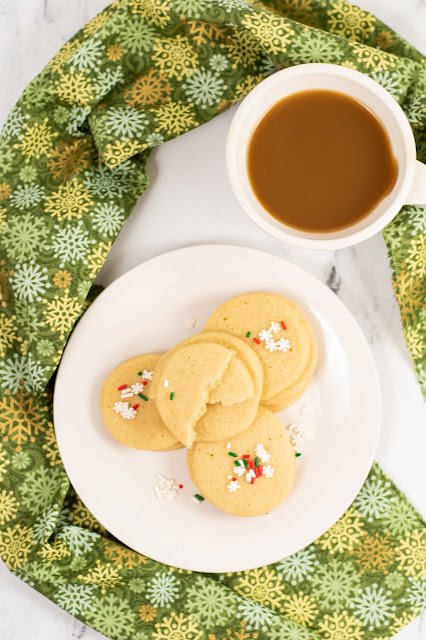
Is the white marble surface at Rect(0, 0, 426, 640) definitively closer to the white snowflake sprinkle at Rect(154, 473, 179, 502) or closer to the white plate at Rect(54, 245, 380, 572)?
the white plate at Rect(54, 245, 380, 572)

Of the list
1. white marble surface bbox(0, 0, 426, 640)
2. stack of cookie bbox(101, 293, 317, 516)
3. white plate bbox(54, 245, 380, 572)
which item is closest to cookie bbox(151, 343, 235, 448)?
stack of cookie bbox(101, 293, 317, 516)

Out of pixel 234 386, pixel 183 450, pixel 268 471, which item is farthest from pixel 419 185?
pixel 183 450

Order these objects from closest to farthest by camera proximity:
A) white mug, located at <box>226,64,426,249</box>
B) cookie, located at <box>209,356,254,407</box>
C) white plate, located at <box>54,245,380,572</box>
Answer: white mug, located at <box>226,64,426,249</box>
cookie, located at <box>209,356,254,407</box>
white plate, located at <box>54,245,380,572</box>

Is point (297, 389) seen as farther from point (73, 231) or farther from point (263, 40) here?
point (263, 40)

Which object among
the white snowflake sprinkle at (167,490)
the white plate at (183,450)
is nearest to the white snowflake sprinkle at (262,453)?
the white plate at (183,450)

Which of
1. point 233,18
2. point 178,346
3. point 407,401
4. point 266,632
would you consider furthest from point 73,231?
point 266,632

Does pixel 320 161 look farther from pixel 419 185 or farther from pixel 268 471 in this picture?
pixel 268 471
